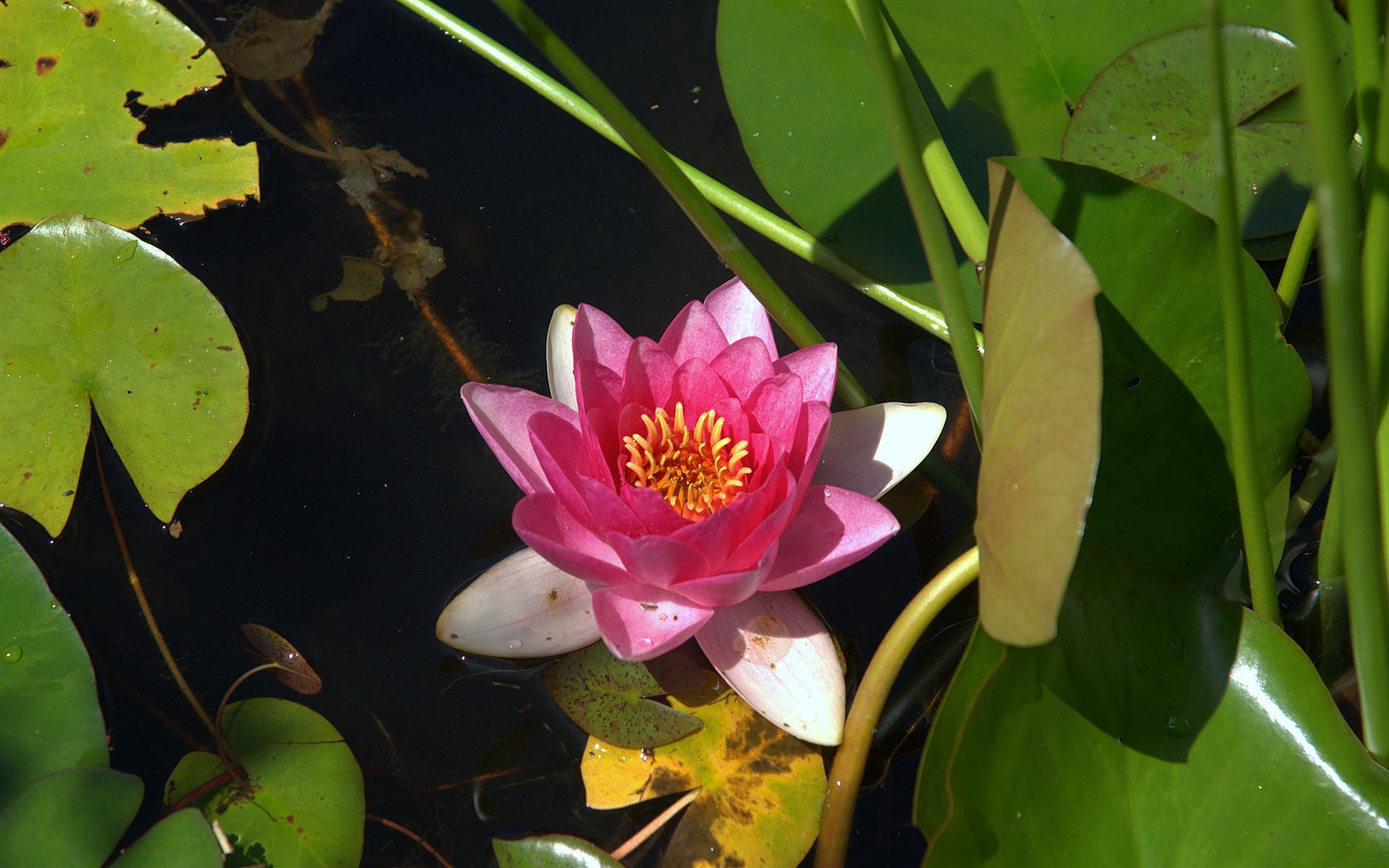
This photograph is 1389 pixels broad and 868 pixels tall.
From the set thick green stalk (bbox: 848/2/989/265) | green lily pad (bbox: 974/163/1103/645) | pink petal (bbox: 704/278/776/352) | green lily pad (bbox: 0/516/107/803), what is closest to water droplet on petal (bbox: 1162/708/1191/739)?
green lily pad (bbox: 974/163/1103/645)

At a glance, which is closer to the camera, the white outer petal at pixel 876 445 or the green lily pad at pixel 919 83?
the white outer petal at pixel 876 445

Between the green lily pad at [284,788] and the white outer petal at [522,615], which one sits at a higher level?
the white outer petal at [522,615]

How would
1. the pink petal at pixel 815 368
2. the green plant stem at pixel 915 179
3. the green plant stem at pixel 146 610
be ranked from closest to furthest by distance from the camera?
the green plant stem at pixel 915 179, the pink petal at pixel 815 368, the green plant stem at pixel 146 610

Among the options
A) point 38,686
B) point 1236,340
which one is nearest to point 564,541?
point 38,686

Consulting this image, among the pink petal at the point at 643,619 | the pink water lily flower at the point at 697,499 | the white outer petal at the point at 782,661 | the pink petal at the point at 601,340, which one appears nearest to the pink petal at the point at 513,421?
the pink water lily flower at the point at 697,499

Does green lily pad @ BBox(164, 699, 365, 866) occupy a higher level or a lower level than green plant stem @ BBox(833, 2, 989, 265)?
lower

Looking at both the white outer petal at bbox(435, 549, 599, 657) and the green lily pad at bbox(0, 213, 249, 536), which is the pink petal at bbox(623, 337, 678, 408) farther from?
the green lily pad at bbox(0, 213, 249, 536)

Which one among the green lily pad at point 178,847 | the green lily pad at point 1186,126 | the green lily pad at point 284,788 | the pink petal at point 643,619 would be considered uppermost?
the green lily pad at point 1186,126

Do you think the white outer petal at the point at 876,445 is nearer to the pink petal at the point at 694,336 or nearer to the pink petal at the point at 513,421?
the pink petal at the point at 694,336
